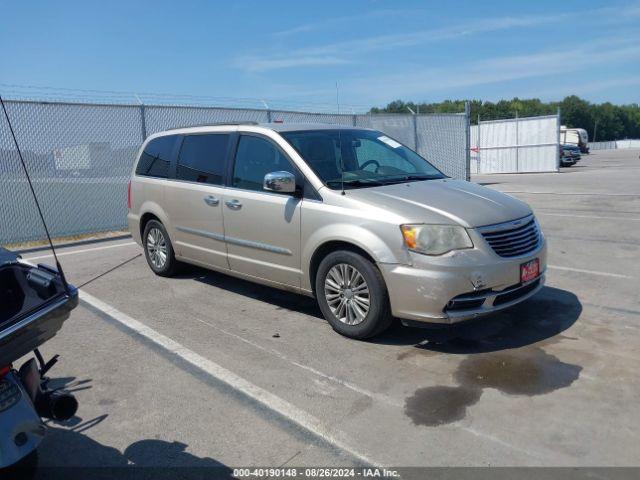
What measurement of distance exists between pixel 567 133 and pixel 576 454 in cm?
4962

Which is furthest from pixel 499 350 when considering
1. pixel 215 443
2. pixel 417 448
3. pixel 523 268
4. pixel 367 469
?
pixel 215 443

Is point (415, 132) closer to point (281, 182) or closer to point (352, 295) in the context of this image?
point (281, 182)

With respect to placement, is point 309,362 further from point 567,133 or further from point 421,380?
point 567,133

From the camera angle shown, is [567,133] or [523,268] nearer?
[523,268]

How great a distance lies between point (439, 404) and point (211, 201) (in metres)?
3.37

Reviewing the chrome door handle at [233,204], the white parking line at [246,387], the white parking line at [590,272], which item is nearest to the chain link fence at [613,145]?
the white parking line at [590,272]

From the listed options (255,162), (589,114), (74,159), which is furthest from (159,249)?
(589,114)

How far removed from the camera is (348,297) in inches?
187

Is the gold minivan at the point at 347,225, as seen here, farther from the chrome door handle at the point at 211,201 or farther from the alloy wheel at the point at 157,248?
Answer: the alloy wheel at the point at 157,248

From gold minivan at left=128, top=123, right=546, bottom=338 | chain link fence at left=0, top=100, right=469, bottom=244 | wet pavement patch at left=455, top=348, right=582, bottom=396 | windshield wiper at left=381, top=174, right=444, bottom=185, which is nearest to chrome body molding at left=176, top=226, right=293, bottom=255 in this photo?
gold minivan at left=128, top=123, right=546, bottom=338

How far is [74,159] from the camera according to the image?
10.8m

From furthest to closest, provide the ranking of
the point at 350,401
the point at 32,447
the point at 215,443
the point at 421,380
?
1. the point at 421,380
2. the point at 350,401
3. the point at 215,443
4. the point at 32,447

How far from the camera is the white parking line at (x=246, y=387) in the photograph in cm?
329

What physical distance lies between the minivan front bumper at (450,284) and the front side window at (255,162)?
5.31 ft
